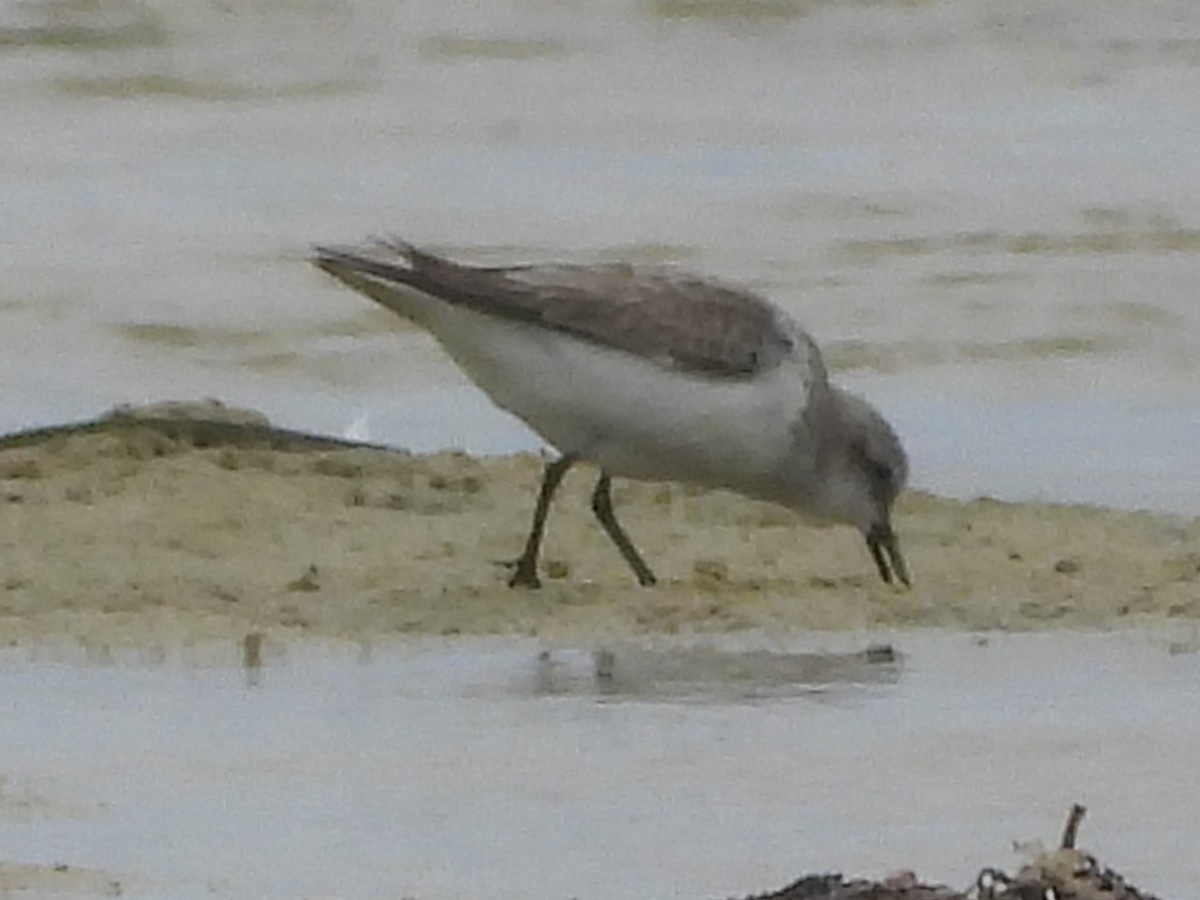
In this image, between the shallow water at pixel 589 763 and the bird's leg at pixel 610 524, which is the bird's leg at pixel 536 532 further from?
the shallow water at pixel 589 763

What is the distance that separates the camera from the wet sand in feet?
24.0

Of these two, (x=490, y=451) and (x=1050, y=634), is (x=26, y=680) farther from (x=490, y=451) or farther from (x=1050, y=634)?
(x=490, y=451)

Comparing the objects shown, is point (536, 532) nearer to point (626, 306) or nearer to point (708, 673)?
point (626, 306)

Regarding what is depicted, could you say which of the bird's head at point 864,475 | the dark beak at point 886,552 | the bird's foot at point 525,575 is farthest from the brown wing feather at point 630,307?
the bird's foot at point 525,575

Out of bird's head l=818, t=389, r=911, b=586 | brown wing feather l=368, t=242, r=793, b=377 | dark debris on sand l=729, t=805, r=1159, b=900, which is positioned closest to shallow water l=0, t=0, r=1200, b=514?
bird's head l=818, t=389, r=911, b=586

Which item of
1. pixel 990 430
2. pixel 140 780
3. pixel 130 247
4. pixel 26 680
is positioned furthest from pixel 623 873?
pixel 130 247

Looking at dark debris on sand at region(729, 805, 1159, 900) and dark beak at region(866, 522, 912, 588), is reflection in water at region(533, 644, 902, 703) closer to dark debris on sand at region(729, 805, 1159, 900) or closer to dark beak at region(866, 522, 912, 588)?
dark beak at region(866, 522, 912, 588)

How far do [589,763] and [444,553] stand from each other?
205 cm

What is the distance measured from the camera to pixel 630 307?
8117mm

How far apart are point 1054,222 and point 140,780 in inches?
283

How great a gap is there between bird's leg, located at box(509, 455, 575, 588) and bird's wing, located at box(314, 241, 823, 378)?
0.27 meters

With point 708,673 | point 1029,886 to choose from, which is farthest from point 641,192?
point 1029,886

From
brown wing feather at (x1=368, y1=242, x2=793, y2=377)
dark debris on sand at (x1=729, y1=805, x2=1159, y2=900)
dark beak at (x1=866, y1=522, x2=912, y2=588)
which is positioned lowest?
dark debris on sand at (x1=729, y1=805, x2=1159, y2=900)

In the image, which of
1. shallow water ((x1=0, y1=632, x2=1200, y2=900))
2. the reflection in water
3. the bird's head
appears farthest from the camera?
the bird's head
